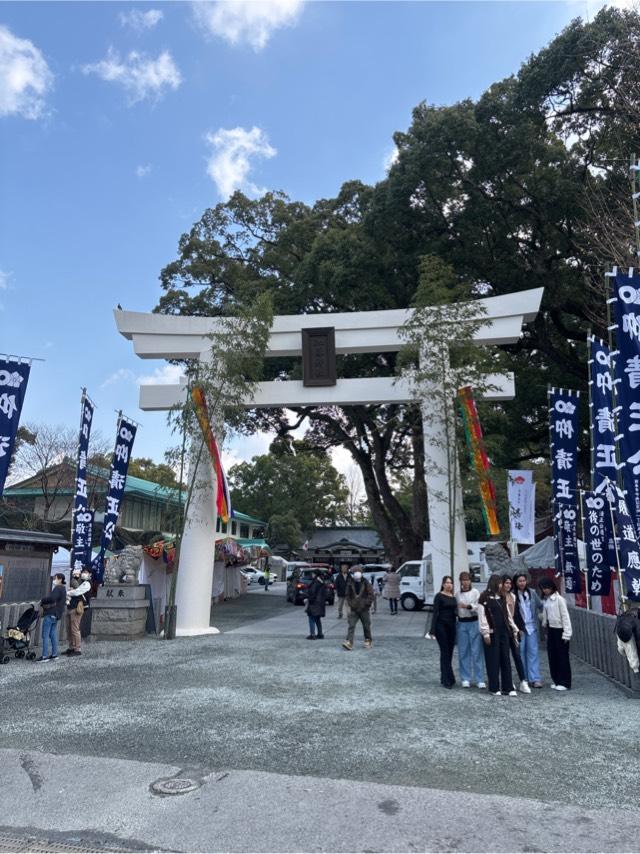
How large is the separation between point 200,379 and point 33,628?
638 cm

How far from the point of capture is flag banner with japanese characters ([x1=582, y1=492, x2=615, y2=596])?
10.6m

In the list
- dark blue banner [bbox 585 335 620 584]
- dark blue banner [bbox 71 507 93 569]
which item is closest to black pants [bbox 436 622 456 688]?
dark blue banner [bbox 585 335 620 584]

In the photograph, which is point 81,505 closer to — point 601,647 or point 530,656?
point 530,656

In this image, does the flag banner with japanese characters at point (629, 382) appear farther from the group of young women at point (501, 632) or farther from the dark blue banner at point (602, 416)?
the dark blue banner at point (602, 416)

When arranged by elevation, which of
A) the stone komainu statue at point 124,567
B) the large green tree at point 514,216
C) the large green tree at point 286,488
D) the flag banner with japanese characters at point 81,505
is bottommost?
the stone komainu statue at point 124,567

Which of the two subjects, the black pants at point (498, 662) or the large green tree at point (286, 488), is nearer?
the black pants at point (498, 662)

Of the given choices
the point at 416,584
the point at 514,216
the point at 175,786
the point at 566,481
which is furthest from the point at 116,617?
the point at 514,216

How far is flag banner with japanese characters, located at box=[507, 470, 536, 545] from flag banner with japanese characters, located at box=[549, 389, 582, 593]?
1.08 m

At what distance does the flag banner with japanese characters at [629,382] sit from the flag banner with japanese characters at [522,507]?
630cm

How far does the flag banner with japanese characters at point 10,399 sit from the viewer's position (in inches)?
385

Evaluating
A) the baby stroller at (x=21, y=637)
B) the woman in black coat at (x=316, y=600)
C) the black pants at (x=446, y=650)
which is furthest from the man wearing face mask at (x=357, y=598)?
the baby stroller at (x=21, y=637)

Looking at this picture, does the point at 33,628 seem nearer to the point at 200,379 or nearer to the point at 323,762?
the point at 200,379

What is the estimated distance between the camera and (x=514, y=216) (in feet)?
61.1

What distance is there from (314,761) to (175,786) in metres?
1.14
